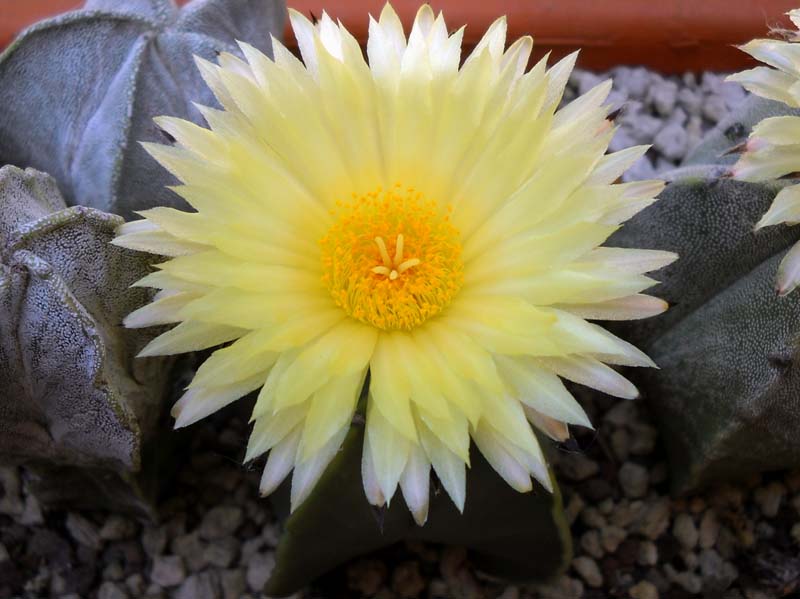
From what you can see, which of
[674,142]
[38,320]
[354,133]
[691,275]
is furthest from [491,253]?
[674,142]

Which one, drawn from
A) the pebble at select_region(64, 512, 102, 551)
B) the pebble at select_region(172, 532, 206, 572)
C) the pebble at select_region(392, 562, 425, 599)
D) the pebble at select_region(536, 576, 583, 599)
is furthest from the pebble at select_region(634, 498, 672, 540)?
the pebble at select_region(64, 512, 102, 551)

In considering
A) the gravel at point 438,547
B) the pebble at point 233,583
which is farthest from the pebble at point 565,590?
the pebble at point 233,583

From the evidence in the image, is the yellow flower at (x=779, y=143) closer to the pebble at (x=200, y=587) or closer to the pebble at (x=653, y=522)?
the pebble at (x=653, y=522)

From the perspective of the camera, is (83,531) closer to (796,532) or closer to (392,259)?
(392,259)

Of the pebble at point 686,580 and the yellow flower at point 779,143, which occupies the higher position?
the yellow flower at point 779,143

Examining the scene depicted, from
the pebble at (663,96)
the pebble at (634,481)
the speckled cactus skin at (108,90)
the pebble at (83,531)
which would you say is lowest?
the pebble at (83,531)

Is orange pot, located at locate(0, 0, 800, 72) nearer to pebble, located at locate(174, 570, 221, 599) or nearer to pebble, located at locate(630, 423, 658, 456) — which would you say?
pebble, located at locate(630, 423, 658, 456)
